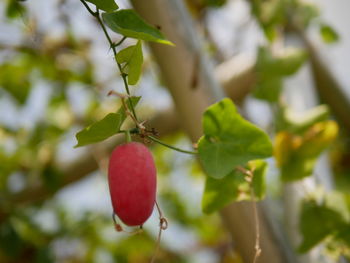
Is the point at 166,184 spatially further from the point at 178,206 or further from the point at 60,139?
the point at 60,139

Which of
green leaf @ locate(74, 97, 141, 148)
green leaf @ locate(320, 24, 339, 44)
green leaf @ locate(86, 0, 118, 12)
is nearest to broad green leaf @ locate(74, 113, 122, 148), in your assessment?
green leaf @ locate(74, 97, 141, 148)

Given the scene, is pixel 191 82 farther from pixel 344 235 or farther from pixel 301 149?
pixel 344 235

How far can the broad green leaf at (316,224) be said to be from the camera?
679 mm

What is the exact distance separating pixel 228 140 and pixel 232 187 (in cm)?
9

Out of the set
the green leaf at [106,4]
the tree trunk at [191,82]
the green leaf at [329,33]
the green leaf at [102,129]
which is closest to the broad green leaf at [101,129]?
the green leaf at [102,129]

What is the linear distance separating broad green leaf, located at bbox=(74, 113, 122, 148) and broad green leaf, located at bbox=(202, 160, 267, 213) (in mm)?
179

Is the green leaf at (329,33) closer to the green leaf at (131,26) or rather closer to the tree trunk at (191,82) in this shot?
the tree trunk at (191,82)

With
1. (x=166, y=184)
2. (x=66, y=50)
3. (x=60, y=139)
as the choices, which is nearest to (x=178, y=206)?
(x=166, y=184)

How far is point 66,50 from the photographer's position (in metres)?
1.40

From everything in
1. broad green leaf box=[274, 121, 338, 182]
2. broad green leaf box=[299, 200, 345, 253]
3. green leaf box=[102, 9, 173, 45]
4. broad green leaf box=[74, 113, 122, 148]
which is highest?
green leaf box=[102, 9, 173, 45]

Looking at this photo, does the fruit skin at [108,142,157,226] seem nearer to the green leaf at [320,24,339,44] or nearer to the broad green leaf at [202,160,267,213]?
the broad green leaf at [202,160,267,213]

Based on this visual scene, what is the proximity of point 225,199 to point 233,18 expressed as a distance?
1009 millimetres

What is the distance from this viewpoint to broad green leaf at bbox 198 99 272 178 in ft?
1.57

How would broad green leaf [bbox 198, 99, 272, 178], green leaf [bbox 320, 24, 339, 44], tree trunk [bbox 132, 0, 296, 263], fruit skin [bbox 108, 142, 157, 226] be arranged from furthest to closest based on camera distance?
green leaf [bbox 320, 24, 339, 44] < tree trunk [bbox 132, 0, 296, 263] < broad green leaf [bbox 198, 99, 272, 178] < fruit skin [bbox 108, 142, 157, 226]
